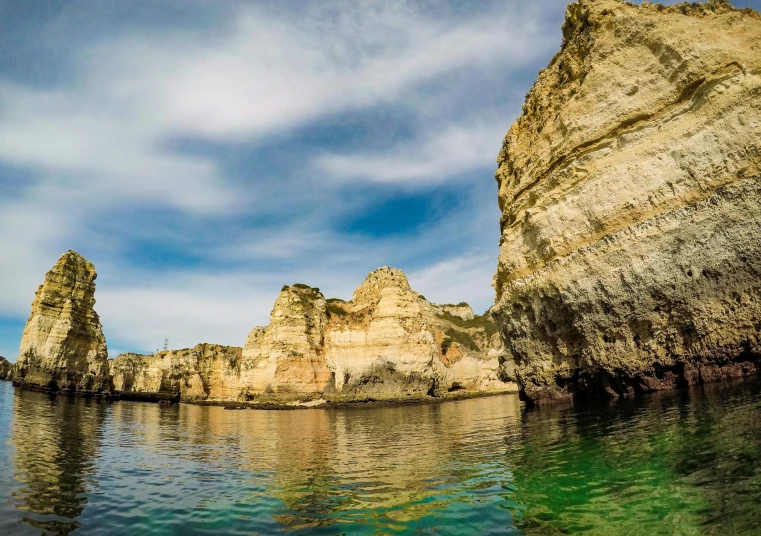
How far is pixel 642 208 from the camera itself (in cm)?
1752

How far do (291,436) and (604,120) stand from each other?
2185cm

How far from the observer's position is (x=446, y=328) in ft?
325

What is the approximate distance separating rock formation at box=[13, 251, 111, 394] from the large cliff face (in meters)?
58.4

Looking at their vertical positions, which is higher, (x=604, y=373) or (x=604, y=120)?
(x=604, y=120)

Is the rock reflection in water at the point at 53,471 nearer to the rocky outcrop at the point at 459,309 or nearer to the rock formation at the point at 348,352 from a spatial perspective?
the rock formation at the point at 348,352

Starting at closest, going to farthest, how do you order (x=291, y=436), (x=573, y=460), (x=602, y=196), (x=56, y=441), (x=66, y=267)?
1. (x=573, y=460)
2. (x=56, y=441)
3. (x=602, y=196)
4. (x=291, y=436)
5. (x=66, y=267)

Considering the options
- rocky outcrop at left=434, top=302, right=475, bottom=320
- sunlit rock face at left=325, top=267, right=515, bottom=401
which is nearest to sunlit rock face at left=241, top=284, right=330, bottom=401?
sunlit rock face at left=325, top=267, right=515, bottom=401

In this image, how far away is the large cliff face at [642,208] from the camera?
1473 centimetres

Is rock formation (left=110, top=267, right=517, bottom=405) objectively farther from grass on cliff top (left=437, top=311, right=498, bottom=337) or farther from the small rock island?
grass on cliff top (left=437, top=311, right=498, bottom=337)

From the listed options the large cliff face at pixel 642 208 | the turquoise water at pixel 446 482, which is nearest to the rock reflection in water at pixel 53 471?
the turquoise water at pixel 446 482

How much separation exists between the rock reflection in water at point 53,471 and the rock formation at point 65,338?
132 feet

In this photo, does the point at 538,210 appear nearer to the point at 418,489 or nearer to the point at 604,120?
the point at 604,120

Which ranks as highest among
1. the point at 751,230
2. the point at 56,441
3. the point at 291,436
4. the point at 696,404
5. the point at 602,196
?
the point at 602,196

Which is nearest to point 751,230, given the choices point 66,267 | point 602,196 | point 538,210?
point 602,196
